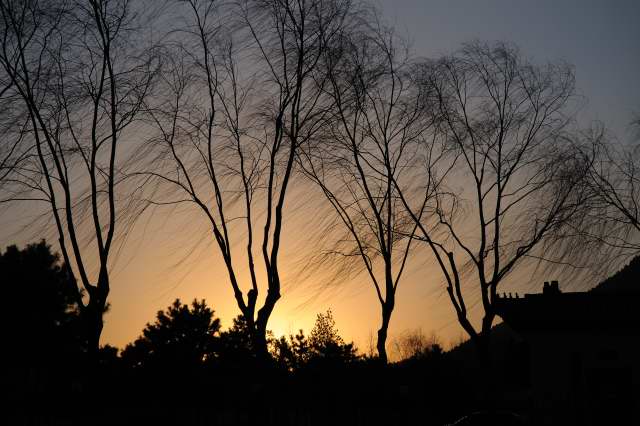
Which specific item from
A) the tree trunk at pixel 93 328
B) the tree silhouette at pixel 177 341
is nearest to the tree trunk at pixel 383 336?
the tree trunk at pixel 93 328

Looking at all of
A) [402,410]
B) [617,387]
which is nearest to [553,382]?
[617,387]

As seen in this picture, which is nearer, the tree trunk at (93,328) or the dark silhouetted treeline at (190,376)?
the dark silhouetted treeline at (190,376)

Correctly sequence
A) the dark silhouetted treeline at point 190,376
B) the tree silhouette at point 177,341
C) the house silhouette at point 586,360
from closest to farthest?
the dark silhouetted treeline at point 190,376
the house silhouette at point 586,360
the tree silhouette at point 177,341

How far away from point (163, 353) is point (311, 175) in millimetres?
33828

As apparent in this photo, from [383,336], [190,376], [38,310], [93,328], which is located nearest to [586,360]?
[383,336]

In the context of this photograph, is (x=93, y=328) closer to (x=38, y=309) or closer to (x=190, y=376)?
(x=38, y=309)

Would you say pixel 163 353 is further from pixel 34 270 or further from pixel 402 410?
pixel 402 410

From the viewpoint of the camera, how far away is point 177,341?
5472 cm

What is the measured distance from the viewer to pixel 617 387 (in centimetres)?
2139

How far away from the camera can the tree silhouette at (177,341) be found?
2049 inches

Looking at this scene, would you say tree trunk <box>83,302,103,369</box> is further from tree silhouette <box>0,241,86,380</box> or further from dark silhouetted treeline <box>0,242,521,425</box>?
tree silhouette <box>0,241,86,380</box>

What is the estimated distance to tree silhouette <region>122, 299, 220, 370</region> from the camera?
52.0 m

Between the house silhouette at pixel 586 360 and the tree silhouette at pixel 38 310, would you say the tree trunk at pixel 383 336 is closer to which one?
the house silhouette at pixel 586 360

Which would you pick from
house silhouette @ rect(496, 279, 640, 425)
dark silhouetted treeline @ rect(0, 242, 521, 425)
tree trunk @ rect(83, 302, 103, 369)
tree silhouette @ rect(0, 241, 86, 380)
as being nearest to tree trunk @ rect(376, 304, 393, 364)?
dark silhouetted treeline @ rect(0, 242, 521, 425)
